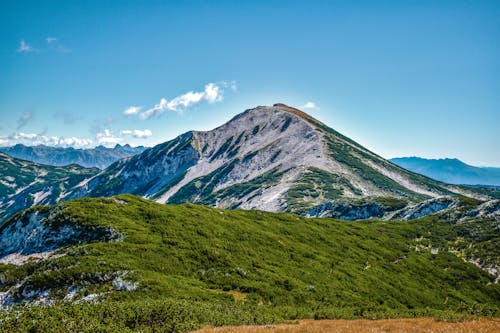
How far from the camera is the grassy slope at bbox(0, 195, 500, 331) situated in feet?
81.3

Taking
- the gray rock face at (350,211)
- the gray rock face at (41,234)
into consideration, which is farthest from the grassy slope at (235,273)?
the gray rock face at (350,211)

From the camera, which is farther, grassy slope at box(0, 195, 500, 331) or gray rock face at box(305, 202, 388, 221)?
gray rock face at box(305, 202, 388, 221)

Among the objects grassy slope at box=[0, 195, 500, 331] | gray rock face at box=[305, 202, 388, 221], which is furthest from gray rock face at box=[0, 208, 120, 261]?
gray rock face at box=[305, 202, 388, 221]

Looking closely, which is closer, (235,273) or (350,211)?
(235,273)

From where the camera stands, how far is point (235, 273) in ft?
163

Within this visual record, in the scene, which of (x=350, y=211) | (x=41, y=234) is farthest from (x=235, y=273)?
(x=350, y=211)

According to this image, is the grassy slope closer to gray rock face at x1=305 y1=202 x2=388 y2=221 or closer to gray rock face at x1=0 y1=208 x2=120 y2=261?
gray rock face at x1=0 y1=208 x2=120 y2=261

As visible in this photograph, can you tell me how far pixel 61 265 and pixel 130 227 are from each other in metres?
13.0

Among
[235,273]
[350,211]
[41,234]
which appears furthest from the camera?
[350,211]

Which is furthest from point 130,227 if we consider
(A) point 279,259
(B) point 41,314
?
(B) point 41,314

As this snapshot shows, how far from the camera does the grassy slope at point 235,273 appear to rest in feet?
81.3

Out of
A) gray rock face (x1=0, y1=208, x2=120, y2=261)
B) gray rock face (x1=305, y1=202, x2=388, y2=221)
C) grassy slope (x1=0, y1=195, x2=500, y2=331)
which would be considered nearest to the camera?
grassy slope (x1=0, y1=195, x2=500, y2=331)

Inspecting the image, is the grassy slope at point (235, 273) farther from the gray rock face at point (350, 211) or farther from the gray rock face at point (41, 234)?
the gray rock face at point (350, 211)

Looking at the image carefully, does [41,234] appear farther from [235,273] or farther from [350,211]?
[350,211]
